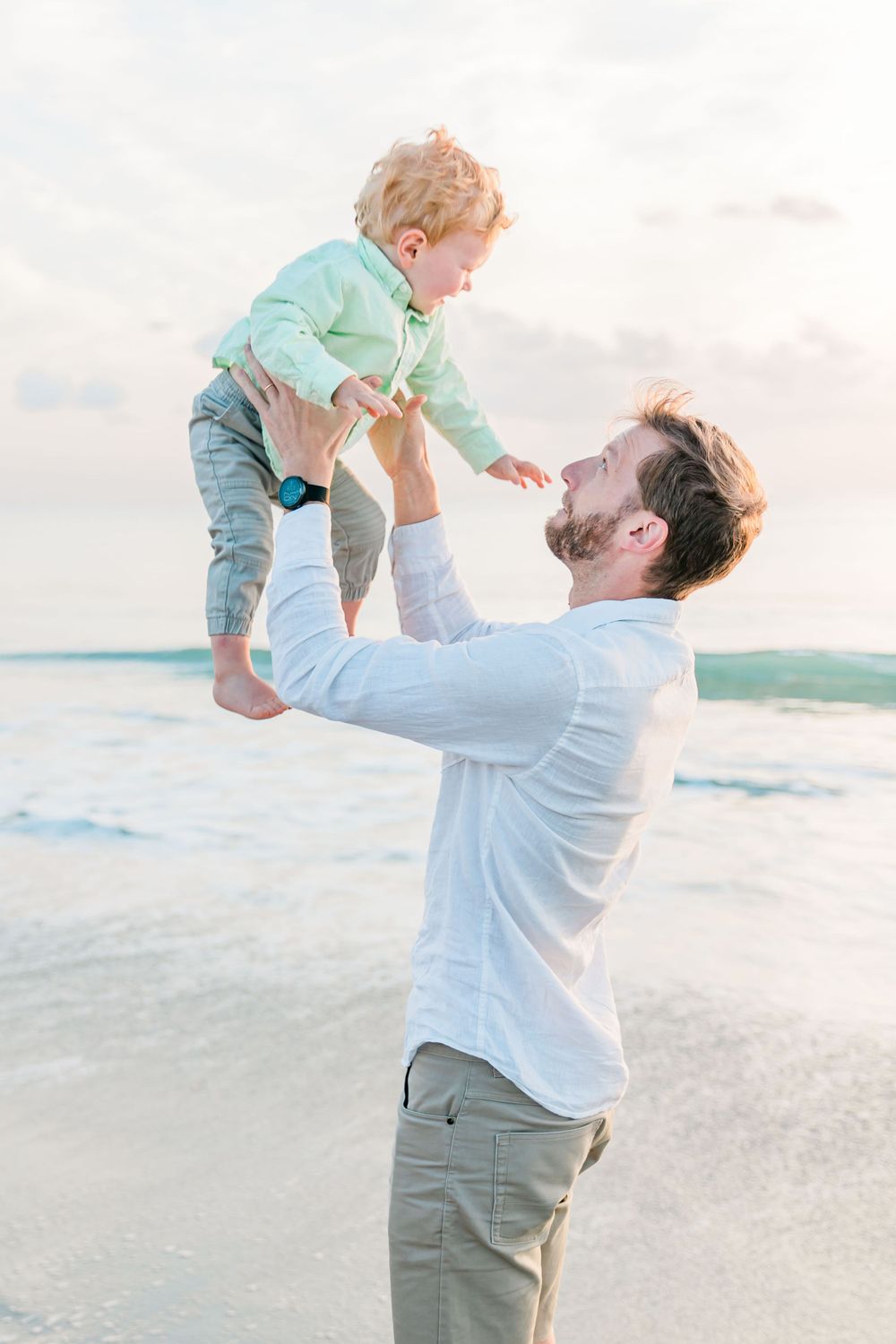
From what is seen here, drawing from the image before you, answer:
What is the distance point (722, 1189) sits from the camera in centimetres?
349

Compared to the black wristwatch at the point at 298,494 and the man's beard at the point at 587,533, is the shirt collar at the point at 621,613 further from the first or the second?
the black wristwatch at the point at 298,494

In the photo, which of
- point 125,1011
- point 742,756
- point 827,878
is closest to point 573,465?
point 125,1011

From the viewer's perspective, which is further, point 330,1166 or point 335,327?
Result: point 330,1166

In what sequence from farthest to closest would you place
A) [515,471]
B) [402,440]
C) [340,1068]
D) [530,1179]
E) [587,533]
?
[340,1068] < [515,471] < [402,440] < [587,533] < [530,1179]

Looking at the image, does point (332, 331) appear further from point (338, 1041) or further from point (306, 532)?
point (338, 1041)

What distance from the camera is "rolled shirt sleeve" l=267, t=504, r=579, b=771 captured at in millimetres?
1825

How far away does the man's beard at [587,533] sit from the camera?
2.02 m

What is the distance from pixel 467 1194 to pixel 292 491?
1.08m

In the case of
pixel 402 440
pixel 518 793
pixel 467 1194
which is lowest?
pixel 467 1194

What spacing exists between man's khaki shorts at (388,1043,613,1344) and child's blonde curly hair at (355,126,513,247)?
4.41 ft

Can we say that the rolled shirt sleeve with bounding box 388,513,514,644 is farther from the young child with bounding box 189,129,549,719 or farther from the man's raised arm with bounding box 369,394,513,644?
the young child with bounding box 189,129,549,719

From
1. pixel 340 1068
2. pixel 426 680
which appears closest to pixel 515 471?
pixel 426 680

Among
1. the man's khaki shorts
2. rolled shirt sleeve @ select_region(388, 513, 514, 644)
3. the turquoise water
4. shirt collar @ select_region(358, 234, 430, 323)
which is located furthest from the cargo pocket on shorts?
the turquoise water

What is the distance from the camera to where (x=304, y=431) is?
2021mm
